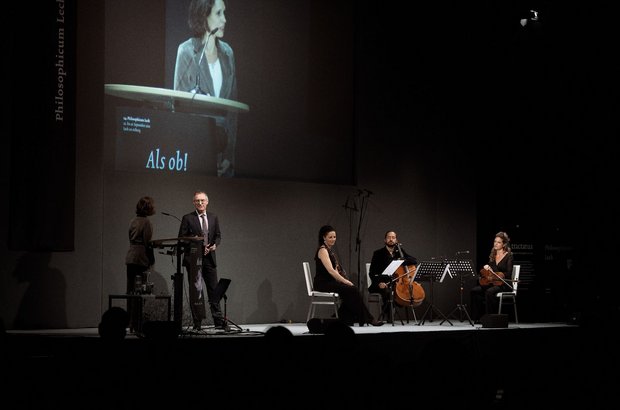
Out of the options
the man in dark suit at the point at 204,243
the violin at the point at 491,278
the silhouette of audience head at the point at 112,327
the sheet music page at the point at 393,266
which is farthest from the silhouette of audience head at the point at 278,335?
the violin at the point at 491,278

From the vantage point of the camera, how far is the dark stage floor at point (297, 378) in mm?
2877

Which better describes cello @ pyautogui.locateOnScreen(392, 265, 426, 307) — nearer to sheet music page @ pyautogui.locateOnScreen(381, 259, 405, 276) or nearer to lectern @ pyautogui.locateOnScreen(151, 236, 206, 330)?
sheet music page @ pyautogui.locateOnScreen(381, 259, 405, 276)

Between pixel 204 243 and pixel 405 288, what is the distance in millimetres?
2568

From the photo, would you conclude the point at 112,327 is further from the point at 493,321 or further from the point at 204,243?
the point at 493,321

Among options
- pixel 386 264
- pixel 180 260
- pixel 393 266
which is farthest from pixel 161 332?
pixel 386 264

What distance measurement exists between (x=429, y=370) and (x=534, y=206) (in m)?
9.60

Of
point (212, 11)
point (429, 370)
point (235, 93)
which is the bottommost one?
point (429, 370)

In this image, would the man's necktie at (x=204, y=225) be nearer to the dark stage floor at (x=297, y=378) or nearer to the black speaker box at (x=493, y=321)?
the black speaker box at (x=493, y=321)

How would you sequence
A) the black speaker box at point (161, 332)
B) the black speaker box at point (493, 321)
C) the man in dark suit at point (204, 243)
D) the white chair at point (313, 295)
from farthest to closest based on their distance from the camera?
the white chair at point (313, 295)
the black speaker box at point (493, 321)
the man in dark suit at point (204, 243)
the black speaker box at point (161, 332)

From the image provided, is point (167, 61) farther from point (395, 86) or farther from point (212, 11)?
point (395, 86)

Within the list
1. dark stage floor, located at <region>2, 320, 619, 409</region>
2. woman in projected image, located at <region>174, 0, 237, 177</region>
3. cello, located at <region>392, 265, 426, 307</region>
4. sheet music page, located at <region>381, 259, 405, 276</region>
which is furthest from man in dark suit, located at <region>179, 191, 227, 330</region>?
dark stage floor, located at <region>2, 320, 619, 409</region>

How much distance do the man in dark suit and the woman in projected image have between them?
3.38 ft

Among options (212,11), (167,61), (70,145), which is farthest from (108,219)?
(212,11)

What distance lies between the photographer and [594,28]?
11500mm
